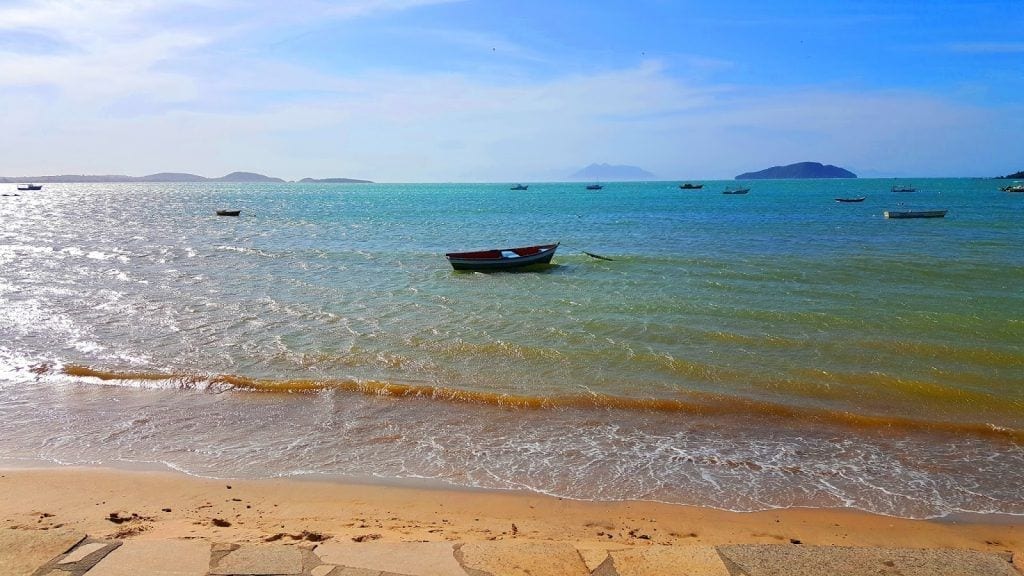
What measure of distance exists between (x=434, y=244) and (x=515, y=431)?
96.7 ft

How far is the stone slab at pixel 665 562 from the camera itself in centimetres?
550

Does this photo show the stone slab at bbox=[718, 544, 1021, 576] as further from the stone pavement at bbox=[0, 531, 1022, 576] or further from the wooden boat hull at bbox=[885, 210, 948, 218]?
the wooden boat hull at bbox=[885, 210, 948, 218]

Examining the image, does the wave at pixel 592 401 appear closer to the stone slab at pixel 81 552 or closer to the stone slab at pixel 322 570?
the stone slab at pixel 322 570

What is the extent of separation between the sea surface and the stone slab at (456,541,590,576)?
6.86ft

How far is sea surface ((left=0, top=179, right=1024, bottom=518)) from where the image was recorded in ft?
28.8

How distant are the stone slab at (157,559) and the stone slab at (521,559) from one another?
219 cm

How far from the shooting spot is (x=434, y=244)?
38750 millimetres

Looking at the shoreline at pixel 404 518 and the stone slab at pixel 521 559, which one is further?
the shoreline at pixel 404 518

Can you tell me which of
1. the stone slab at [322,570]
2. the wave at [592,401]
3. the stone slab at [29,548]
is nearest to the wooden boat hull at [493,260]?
the wave at [592,401]

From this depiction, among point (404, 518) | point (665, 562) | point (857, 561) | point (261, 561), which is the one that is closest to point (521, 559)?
point (665, 562)

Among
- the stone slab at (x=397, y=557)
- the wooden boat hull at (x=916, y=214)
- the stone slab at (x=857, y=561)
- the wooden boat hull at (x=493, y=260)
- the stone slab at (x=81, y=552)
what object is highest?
the wooden boat hull at (x=916, y=214)

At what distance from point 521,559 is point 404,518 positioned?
2.06 m

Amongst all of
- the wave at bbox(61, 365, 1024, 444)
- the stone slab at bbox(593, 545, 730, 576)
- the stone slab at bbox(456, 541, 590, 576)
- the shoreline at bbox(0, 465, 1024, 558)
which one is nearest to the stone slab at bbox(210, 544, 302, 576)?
the shoreline at bbox(0, 465, 1024, 558)

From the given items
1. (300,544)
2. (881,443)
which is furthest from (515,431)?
(881,443)
